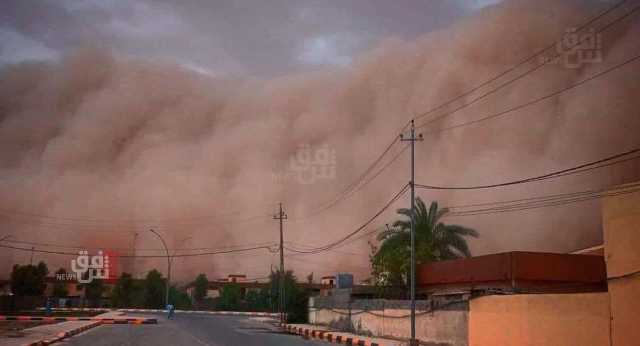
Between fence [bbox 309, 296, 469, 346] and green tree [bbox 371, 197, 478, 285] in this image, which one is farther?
green tree [bbox 371, 197, 478, 285]

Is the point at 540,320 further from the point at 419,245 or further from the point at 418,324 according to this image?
the point at 419,245

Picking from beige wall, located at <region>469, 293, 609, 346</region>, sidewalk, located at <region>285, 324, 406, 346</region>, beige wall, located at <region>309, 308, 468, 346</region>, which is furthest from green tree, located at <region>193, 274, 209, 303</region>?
beige wall, located at <region>469, 293, 609, 346</region>

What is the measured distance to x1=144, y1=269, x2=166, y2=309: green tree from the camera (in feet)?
232

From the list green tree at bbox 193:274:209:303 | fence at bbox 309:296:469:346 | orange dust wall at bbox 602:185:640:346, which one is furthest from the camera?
green tree at bbox 193:274:209:303

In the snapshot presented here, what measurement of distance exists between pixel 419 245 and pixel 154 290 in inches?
1894

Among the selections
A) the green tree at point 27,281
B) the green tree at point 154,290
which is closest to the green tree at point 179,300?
the green tree at point 154,290

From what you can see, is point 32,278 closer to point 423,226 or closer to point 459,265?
point 423,226

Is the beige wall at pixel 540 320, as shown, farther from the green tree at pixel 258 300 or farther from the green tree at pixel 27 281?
the green tree at pixel 27 281

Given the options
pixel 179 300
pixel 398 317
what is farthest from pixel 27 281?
pixel 398 317

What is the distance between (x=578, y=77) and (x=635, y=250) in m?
52.5

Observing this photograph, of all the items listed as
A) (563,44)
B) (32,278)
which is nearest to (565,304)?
(563,44)

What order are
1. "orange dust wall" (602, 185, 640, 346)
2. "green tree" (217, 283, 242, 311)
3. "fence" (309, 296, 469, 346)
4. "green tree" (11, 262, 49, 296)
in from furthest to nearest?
"green tree" (217, 283, 242, 311) < "green tree" (11, 262, 49, 296) < "fence" (309, 296, 469, 346) < "orange dust wall" (602, 185, 640, 346)

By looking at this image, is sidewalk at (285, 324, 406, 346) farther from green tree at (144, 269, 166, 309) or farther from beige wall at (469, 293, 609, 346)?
green tree at (144, 269, 166, 309)

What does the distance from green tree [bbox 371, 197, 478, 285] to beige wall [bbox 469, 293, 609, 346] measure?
11.4 metres
